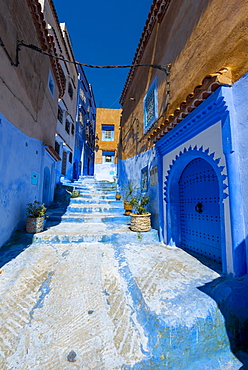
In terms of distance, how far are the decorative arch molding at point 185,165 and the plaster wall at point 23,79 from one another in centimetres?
456

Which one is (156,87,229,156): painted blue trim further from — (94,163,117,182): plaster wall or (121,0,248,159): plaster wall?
(94,163,117,182): plaster wall

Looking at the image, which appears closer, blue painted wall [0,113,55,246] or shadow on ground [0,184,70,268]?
shadow on ground [0,184,70,268]

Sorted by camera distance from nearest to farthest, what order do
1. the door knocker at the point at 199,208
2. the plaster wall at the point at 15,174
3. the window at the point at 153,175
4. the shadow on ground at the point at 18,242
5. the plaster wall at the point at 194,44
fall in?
1. the plaster wall at the point at 194,44
2. the shadow on ground at the point at 18,242
3. the door knocker at the point at 199,208
4. the plaster wall at the point at 15,174
5. the window at the point at 153,175

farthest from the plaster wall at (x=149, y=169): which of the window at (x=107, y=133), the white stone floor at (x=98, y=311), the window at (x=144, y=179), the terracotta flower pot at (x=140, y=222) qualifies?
the window at (x=107, y=133)

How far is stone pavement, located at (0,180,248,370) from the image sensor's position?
187 centimetres

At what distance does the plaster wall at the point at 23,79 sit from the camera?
4.25m

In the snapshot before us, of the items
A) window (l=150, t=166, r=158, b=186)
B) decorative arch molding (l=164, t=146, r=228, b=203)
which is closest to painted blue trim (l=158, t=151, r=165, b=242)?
decorative arch molding (l=164, t=146, r=228, b=203)

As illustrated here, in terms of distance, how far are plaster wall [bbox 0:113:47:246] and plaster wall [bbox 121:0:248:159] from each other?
4646mm

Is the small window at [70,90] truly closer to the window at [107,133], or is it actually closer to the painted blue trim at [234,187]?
the window at [107,133]

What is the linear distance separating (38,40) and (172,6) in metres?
4.91

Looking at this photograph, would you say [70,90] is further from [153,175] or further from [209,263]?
[209,263]

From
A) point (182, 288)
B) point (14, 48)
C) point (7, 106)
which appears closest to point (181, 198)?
point (182, 288)

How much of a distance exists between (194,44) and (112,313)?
613 centimetres

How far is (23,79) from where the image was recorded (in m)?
5.30
